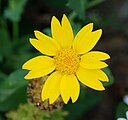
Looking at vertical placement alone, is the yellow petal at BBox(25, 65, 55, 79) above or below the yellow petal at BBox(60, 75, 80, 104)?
above

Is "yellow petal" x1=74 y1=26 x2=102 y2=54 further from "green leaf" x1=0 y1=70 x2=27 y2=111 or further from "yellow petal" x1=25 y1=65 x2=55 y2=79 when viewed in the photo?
"green leaf" x1=0 y1=70 x2=27 y2=111

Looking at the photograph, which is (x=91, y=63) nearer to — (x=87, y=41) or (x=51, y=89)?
(x=87, y=41)

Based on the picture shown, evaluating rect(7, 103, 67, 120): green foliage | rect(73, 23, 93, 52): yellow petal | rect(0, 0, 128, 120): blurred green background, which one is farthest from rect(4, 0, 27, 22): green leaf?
rect(73, 23, 93, 52): yellow petal

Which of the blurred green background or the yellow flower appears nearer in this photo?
the yellow flower

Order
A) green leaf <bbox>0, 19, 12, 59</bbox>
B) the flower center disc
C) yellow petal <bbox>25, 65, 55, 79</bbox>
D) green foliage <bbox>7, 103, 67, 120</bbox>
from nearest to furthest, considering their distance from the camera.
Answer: yellow petal <bbox>25, 65, 55, 79</bbox> → the flower center disc → green foliage <bbox>7, 103, 67, 120</bbox> → green leaf <bbox>0, 19, 12, 59</bbox>

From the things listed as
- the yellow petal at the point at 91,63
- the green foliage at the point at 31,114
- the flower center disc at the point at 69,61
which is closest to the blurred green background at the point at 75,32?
the green foliage at the point at 31,114

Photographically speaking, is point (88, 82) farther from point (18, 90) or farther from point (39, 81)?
point (18, 90)

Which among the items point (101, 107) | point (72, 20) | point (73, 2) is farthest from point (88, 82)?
point (101, 107)
